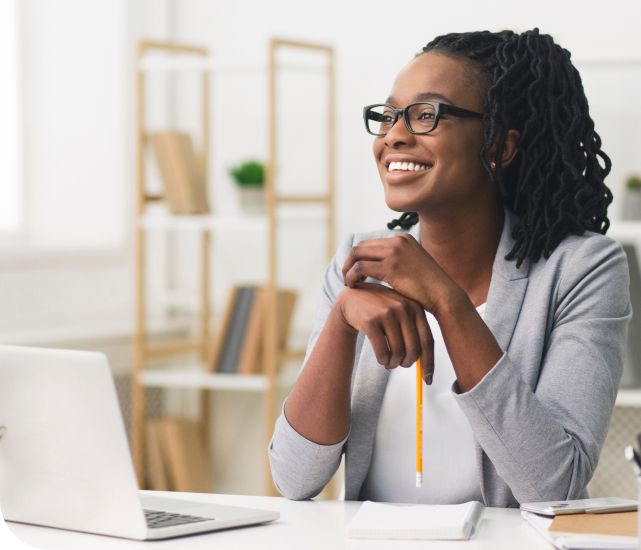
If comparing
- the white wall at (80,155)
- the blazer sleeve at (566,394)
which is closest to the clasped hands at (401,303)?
the blazer sleeve at (566,394)

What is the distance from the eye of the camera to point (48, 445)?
128 centimetres

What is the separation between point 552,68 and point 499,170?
176 millimetres

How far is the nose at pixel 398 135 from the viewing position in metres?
1.66

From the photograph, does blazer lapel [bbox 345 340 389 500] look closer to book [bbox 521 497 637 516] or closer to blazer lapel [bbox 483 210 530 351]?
blazer lapel [bbox 483 210 530 351]

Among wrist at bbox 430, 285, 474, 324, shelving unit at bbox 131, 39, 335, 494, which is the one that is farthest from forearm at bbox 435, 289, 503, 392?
shelving unit at bbox 131, 39, 335, 494

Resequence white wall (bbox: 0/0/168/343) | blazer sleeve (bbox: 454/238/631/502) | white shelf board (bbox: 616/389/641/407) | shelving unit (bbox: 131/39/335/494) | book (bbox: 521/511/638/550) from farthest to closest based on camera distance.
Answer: white wall (bbox: 0/0/168/343), shelving unit (bbox: 131/39/335/494), white shelf board (bbox: 616/389/641/407), blazer sleeve (bbox: 454/238/631/502), book (bbox: 521/511/638/550)

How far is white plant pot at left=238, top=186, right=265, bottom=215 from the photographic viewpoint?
10.9 feet

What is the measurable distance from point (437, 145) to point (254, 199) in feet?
5.59

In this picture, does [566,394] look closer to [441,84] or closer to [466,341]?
[466,341]

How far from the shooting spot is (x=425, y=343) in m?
1.50

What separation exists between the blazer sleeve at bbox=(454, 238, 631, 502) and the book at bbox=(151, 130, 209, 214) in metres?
1.83

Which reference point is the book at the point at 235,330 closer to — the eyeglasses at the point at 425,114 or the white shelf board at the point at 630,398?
the white shelf board at the point at 630,398

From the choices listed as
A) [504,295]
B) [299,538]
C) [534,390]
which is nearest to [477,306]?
[504,295]

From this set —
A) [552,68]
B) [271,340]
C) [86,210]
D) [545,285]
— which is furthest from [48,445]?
[86,210]
